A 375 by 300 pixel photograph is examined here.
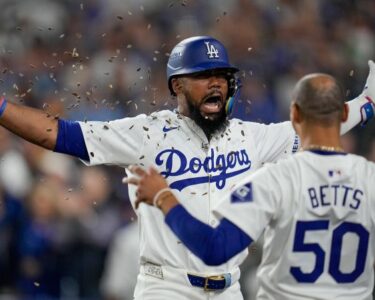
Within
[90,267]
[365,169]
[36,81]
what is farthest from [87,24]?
[365,169]

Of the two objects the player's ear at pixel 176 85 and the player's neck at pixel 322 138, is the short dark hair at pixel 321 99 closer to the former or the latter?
the player's neck at pixel 322 138

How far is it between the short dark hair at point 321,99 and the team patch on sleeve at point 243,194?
383mm

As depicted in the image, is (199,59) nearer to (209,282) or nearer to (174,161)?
(174,161)

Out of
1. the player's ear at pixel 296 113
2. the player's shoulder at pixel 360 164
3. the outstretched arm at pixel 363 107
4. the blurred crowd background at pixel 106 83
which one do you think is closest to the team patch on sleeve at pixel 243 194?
the player's ear at pixel 296 113

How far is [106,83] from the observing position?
32.8 feet

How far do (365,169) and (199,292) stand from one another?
1466 millimetres

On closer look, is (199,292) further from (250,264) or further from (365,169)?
(250,264)

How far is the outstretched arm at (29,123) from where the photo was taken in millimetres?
Result: 5547

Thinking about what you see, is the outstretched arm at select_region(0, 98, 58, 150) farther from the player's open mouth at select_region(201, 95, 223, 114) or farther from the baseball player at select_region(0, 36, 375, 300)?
the player's open mouth at select_region(201, 95, 223, 114)

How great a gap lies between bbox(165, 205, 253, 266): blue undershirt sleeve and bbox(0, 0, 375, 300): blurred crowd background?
147 inches

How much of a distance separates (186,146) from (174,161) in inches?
5.0

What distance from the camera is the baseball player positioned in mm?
5664

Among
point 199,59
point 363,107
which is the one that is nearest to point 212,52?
point 199,59

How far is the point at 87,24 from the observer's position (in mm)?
10875
